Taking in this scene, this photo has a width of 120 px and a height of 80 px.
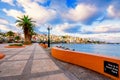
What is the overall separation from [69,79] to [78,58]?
3104 mm

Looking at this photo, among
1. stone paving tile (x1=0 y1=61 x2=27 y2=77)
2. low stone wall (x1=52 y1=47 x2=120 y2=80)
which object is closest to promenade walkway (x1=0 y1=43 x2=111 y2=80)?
stone paving tile (x1=0 y1=61 x2=27 y2=77)

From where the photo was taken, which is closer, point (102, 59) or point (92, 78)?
point (92, 78)

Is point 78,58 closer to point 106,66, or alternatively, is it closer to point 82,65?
point 82,65

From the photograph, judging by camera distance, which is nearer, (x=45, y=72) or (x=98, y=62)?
(x=98, y=62)

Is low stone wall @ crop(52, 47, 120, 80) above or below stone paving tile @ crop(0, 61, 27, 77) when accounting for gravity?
above

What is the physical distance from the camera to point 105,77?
6.43 m

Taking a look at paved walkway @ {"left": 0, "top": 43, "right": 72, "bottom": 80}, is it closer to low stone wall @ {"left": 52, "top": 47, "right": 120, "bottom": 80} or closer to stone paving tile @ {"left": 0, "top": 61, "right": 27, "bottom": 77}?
stone paving tile @ {"left": 0, "top": 61, "right": 27, "bottom": 77}

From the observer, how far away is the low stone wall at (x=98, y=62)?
6.00 meters

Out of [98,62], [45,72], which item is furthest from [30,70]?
[98,62]

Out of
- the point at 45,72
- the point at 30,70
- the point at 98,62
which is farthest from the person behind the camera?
the point at 30,70

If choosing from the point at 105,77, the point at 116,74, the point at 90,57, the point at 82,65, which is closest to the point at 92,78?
the point at 105,77

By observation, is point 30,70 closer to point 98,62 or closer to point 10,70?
point 10,70

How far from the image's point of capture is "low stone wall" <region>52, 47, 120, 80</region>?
6.00 meters

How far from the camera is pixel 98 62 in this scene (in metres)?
7.14
